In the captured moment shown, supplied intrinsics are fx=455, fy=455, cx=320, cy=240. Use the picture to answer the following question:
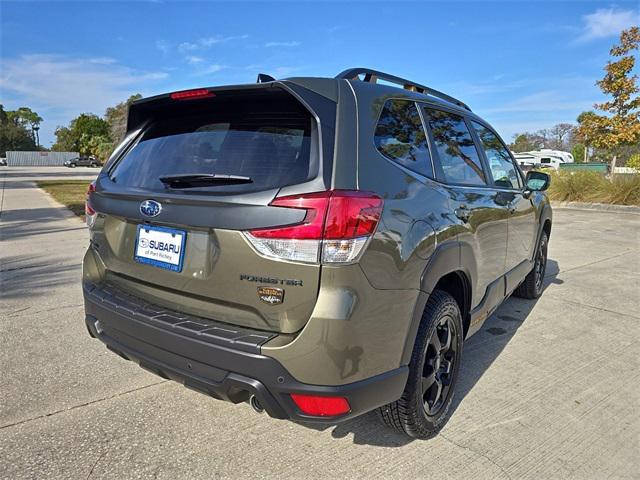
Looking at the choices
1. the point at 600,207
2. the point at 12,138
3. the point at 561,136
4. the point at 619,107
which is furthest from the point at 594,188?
the point at 12,138

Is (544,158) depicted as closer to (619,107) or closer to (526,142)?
(619,107)

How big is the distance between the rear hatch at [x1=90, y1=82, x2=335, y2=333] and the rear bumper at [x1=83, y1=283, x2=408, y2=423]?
76 millimetres

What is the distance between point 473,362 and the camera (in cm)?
330

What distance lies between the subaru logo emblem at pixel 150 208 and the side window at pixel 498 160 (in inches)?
92.1

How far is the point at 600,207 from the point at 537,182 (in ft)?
37.6

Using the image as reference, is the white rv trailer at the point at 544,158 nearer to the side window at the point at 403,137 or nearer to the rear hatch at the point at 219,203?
the side window at the point at 403,137

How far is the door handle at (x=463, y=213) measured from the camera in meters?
2.49

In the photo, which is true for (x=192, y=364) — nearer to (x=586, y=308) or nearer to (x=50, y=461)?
(x=50, y=461)

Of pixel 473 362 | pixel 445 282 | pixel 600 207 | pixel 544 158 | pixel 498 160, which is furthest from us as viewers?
pixel 544 158


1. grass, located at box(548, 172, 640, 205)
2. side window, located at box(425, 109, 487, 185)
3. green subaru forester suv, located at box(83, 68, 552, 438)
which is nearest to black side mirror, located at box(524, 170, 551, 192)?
side window, located at box(425, 109, 487, 185)

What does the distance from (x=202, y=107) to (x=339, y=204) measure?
105cm

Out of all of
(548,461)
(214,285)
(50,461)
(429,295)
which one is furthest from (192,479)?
(548,461)

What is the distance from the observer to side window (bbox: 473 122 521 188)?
3422 millimetres

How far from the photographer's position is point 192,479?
204cm
